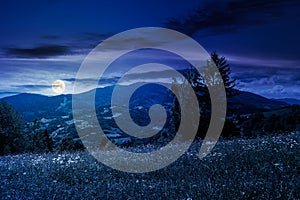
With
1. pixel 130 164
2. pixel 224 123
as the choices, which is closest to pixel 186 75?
pixel 224 123

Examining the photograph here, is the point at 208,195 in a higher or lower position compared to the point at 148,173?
higher

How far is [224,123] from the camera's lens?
29.9m

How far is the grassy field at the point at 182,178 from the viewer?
4859 mm

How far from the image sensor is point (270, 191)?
4.60 m

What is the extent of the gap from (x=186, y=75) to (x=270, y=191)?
26955 mm

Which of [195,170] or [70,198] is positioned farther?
[195,170]

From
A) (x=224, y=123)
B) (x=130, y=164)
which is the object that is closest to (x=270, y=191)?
(x=130, y=164)

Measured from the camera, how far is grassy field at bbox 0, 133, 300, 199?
4.86 m

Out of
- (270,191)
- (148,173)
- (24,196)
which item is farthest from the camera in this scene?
(148,173)

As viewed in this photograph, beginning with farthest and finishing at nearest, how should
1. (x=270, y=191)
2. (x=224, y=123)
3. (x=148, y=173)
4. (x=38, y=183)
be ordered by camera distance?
(x=224, y=123) → (x=148, y=173) → (x=38, y=183) → (x=270, y=191)

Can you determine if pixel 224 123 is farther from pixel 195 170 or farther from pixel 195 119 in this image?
pixel 195 170

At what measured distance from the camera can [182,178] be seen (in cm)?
656

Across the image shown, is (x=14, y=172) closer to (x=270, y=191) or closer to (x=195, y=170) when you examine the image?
(x=195, y=170)

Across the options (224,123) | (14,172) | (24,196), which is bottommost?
(224,123)
